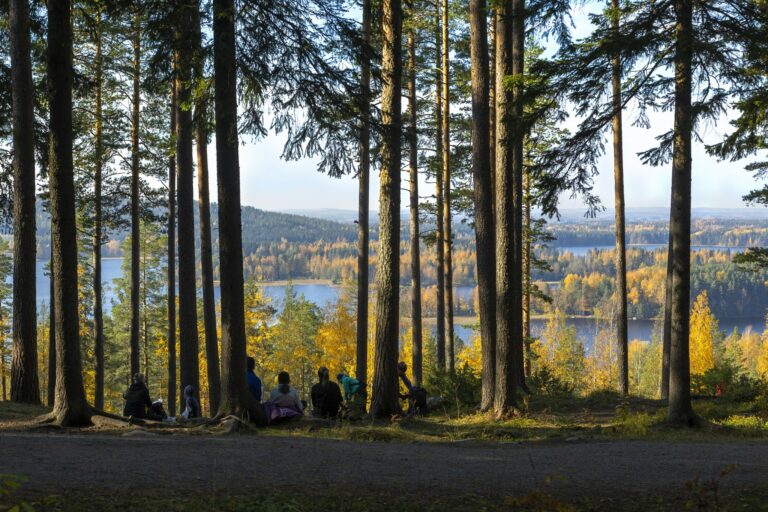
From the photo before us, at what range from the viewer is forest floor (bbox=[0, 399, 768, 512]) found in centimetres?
633

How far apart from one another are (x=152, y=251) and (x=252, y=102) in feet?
93.5

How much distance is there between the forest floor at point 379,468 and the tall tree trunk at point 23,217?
1846 mm

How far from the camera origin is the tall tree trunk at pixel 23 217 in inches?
506

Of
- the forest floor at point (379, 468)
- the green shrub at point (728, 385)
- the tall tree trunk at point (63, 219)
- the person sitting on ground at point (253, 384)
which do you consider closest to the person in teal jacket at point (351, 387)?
the person sitting on ground at point (253, 384)

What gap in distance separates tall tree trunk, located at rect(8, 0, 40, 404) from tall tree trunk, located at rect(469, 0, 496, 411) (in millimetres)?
8207

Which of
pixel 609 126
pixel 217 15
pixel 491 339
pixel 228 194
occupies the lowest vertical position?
pixel 491 339

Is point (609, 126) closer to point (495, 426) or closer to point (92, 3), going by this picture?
point (495, 426)

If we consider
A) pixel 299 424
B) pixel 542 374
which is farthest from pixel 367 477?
pixel 542 374

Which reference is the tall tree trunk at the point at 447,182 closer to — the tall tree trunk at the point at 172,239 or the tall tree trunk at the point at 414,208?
the tall tree trunk at the point at 414,208

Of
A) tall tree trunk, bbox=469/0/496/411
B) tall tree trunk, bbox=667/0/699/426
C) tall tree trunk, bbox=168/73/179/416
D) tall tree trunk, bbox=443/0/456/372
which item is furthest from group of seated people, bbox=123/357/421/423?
tall tree trunk, bbox=168/73/179/416

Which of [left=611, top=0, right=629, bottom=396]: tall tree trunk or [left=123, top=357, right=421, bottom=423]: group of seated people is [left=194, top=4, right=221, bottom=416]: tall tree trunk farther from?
[left=611, top=0, right=629, bottom=396]: tall tree trunk

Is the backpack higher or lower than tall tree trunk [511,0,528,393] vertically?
lower

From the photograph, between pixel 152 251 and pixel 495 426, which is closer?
pixel 495 426

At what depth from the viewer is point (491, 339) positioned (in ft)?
43.7
